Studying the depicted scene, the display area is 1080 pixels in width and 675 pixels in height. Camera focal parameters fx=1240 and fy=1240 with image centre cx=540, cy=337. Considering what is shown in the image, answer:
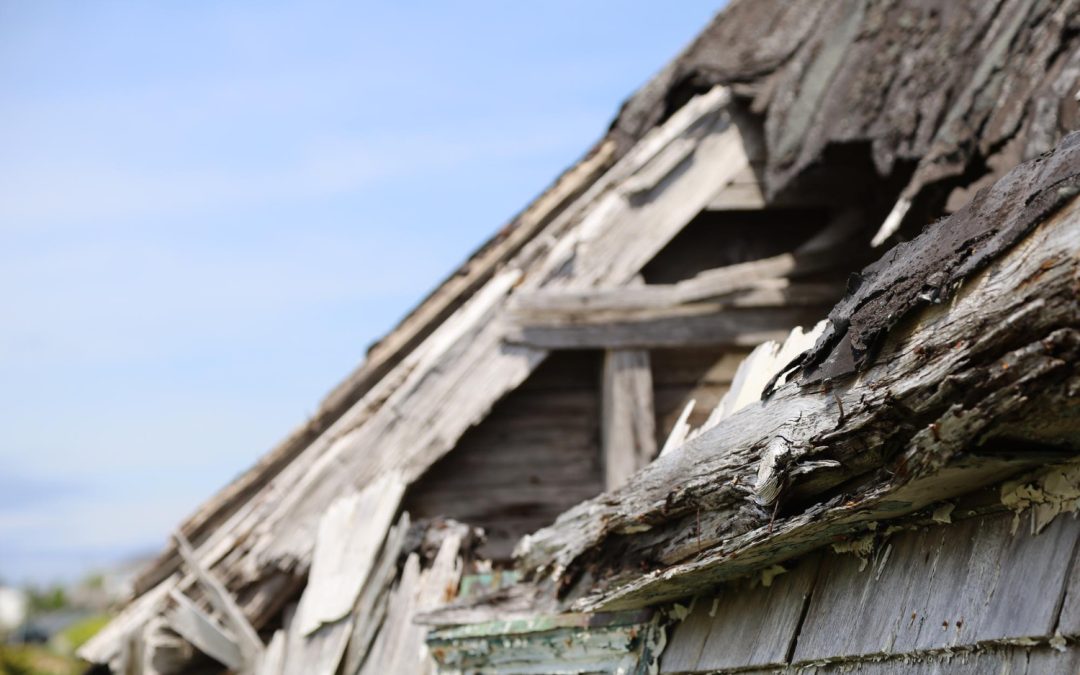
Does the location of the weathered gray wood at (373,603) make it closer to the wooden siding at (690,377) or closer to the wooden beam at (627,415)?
the wooden beam at (627,415)

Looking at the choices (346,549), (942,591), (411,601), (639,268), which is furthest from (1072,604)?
(639,268)

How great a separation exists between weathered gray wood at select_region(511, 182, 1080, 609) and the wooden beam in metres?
2.77

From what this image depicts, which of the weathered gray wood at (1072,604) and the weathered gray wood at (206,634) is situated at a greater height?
the weathered gray wood at (206,634)

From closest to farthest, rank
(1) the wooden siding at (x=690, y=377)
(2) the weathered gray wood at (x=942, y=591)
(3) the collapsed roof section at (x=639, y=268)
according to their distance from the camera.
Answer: (2) the weathered gray wood at (x=942, y=591)
(3) the collapsed roof section at (x=639, y=268)
(1) the wooden siding at (x=690, y=377)

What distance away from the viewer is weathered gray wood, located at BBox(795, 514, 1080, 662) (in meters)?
1.95

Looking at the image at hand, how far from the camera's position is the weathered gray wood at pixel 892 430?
5.62 feet

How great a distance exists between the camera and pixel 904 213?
4832 mm

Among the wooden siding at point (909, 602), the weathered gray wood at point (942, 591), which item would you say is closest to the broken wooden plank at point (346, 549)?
the wooden siding at point (909, 602)

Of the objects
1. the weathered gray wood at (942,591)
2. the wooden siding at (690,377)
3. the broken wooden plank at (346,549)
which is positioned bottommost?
the weathered gray wood at (942,591)

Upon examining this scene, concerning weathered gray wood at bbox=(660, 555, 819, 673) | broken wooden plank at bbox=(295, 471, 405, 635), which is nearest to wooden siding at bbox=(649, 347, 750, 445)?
broken wooden plank at bbox=(295, 471, 405, 635)

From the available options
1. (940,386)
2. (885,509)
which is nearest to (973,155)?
(885,509)

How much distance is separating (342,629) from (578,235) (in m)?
2.17

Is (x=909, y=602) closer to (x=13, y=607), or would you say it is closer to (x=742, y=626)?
(x=742, y=626)

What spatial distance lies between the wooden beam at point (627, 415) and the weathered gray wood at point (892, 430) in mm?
2773
